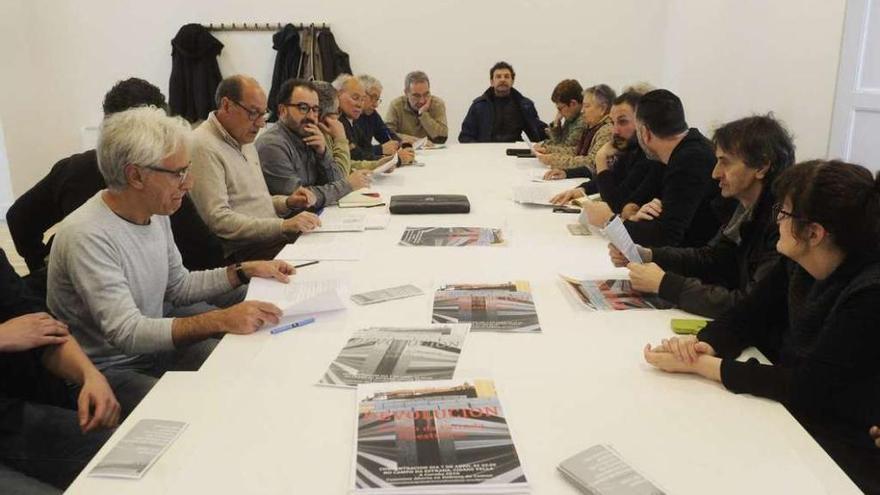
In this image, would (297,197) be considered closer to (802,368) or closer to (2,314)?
(2,314)

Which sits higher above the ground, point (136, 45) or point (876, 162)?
point (136, 45)

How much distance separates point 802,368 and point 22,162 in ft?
20.0

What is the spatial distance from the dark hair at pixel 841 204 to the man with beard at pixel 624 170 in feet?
4.79

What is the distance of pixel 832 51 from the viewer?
3.95 m

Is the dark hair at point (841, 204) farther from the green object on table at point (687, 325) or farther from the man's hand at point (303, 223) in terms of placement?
the man's hand at point (303, 223)

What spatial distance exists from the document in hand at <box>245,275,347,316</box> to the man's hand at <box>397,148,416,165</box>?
242cm

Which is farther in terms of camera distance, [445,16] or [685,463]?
[445,16]

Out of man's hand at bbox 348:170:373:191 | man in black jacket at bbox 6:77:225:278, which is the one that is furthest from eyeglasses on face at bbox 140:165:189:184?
man's hand at bbox 348:170:373:191

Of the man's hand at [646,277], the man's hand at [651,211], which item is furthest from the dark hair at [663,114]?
the man's hand at [646,277]

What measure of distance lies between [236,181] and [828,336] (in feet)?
7.47

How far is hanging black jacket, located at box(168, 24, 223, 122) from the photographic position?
605 centimetres

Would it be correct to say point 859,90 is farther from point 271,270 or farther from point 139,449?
point 139,449

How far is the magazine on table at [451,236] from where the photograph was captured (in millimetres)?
2539

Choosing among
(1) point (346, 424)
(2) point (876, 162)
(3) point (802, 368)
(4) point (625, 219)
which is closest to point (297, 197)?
(4) point (625, 219)
